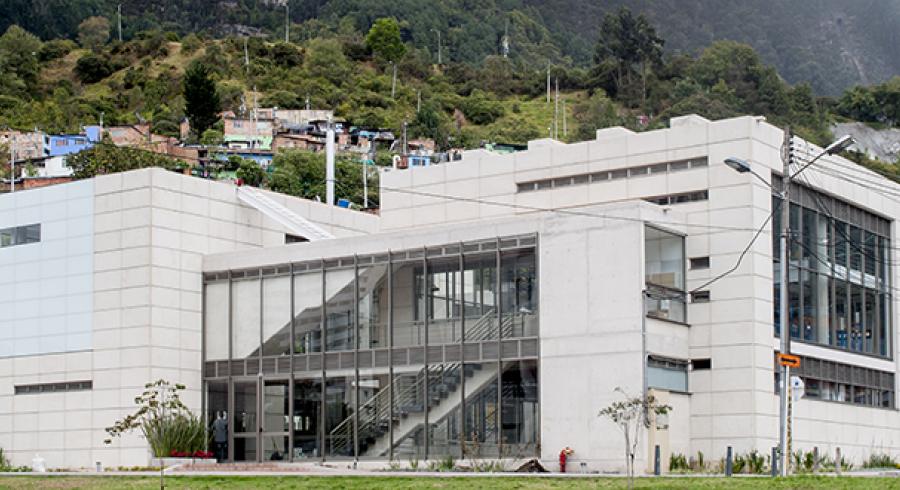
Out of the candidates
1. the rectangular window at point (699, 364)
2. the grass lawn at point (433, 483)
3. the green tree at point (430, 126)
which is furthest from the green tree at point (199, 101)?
→ the grass lawn at point (433, 483)

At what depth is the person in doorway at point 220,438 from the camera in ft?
169

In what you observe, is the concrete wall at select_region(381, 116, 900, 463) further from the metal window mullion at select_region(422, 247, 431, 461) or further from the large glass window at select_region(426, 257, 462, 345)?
the metal window mullion at select_region(422, 247, 431, 461)

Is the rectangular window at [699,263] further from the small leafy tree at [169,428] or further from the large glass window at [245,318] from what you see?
the small leafy tree at [169,428]

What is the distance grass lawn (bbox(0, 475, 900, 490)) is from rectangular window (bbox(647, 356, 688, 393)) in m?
8.80

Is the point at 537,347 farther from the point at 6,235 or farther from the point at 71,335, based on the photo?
the point at 6,235

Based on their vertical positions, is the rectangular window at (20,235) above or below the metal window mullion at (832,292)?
above

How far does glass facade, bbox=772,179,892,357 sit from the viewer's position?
167ft

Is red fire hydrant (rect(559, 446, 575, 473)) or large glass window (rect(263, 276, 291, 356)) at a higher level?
large glass window (rect(263, 276, 291, 356))

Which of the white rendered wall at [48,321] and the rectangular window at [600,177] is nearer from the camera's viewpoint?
the white rendered wall at [48,321]

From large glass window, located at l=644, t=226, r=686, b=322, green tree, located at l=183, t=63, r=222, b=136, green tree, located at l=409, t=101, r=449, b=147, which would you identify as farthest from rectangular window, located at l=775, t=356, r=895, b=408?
green tree, located at l=409, t=101, r=449, b=147

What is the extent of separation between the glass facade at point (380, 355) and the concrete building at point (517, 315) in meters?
0.07

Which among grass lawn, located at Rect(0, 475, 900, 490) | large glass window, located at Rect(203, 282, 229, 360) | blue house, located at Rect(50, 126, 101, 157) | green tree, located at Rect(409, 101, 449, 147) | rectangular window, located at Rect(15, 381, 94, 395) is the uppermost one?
green tree, located at Rect(409, 101, 449, 147)

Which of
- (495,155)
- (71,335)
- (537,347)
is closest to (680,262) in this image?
(537,347)

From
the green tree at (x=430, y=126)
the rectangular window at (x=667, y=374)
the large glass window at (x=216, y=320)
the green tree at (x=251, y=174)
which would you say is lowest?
the rectangular window at (x=667, y=374)
